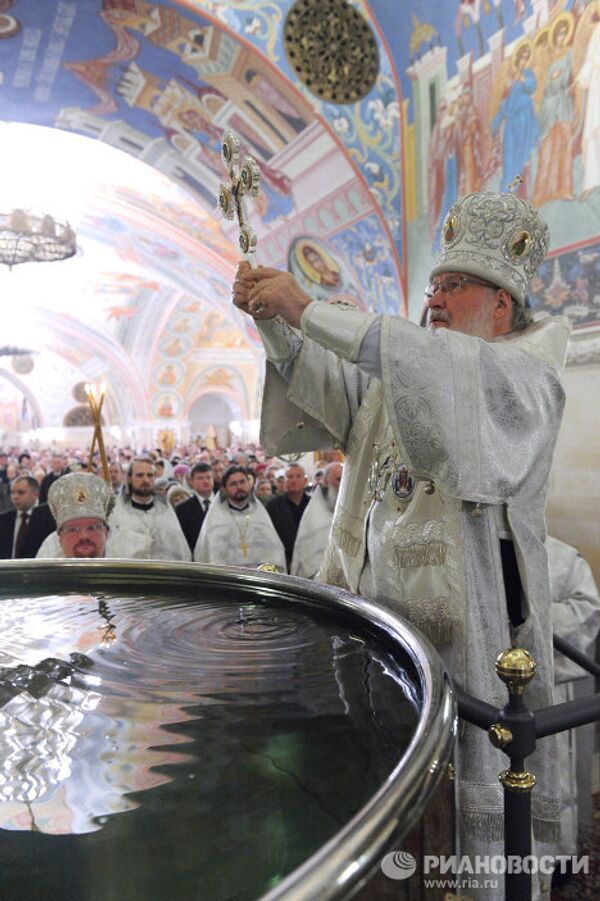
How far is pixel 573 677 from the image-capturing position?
3580 millimetres

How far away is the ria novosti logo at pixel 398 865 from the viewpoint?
609 mm

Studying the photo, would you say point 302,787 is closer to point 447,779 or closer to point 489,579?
point 447,779

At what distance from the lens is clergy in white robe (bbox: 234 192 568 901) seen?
1536 millimetres

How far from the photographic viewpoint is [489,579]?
1724 mm

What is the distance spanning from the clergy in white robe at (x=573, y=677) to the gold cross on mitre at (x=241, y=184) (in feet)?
6.94

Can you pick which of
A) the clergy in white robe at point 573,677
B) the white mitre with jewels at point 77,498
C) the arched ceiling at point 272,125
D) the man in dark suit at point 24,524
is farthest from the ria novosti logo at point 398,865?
the man in dark suit at point 24,524

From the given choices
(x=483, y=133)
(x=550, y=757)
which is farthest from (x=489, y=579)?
(x=483, y=133)

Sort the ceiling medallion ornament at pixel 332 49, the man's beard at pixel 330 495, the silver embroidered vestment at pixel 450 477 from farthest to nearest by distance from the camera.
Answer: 1. the ceiling medallion ornament at pixel 332 49
2. the man's beard at pixel 330 495
3. the silver embroidered vestment at pixel 450 477

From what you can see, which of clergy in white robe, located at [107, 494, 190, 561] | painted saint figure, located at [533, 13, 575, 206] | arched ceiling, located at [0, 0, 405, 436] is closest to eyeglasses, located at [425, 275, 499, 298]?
painted saint figure, located at [533, 13, 575, 206]

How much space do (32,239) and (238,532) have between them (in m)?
12.7

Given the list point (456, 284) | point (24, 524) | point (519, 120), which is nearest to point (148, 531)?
point (24, 524)

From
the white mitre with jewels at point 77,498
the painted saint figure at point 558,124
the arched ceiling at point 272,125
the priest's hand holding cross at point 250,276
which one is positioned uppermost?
the arched ceiling at point 272,125

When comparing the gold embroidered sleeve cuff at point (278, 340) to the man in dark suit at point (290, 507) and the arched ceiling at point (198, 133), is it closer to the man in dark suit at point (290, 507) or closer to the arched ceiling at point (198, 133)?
the man in dark suit at point (290, 507)

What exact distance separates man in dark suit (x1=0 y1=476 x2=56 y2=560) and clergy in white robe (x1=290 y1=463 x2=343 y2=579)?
81.0 inches
